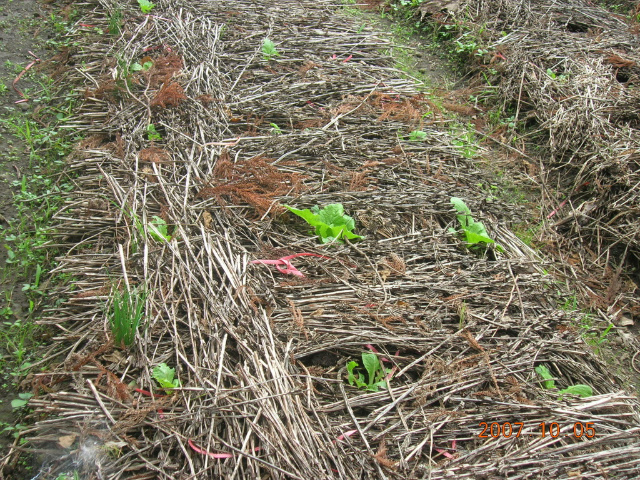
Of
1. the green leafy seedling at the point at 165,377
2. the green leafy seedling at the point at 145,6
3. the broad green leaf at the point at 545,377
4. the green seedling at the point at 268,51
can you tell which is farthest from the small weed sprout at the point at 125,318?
the green leafy seedling at the point at 145,6

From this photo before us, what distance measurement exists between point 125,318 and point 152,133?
1.58 meters

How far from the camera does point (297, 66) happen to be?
385 centimetres

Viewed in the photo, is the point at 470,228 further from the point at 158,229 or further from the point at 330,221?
the point at 158,229

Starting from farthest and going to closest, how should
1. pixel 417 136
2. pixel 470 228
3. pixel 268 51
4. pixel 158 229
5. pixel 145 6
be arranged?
pixel 145 6
pixel 268 51
pixel 417 136
pixel 470 228
pixel 158 229

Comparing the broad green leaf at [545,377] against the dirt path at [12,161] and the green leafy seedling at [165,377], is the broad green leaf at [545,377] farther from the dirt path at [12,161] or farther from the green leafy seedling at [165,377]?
the dirt path at [12,161]

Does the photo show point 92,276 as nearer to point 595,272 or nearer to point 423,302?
point 423,302

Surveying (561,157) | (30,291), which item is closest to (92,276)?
(30,291)

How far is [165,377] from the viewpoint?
1.87 metres

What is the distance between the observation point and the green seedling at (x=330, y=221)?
2514mm

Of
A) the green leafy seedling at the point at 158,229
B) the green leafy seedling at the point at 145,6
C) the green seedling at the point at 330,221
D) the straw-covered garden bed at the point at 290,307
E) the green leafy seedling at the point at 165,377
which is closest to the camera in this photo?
the straw-covered garden bed at the point at 290,307

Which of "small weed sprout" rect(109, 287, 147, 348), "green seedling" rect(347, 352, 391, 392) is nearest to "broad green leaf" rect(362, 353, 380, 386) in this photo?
"green seedling" rect(347, 352, 391, 392)

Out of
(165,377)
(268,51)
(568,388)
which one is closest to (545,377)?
(568,388)

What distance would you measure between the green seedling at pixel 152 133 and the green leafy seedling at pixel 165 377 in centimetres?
164

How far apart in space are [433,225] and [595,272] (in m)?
0.99
